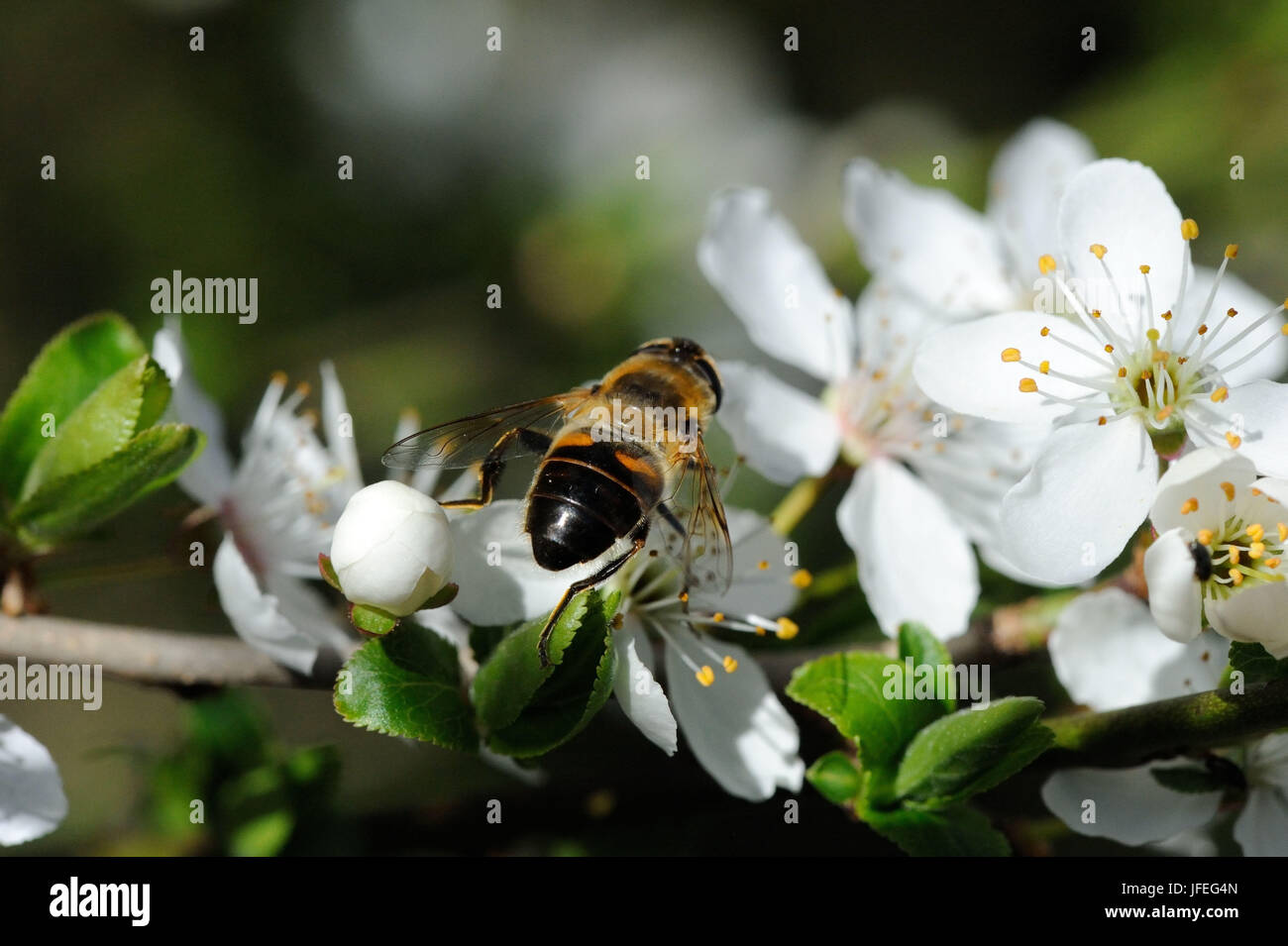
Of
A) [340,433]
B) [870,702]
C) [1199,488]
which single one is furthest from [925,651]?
[340,433]

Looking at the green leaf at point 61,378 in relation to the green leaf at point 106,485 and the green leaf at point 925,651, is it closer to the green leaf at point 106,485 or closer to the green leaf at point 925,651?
the green leaf at point 106,485

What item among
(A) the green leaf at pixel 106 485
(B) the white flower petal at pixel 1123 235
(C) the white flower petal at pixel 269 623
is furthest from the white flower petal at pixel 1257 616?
(A) the green leaf at pixel 106 485

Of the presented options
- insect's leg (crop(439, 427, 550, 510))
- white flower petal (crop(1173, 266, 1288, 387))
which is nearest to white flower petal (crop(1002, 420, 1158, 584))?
white flower petal (crop(1173, 266, 1288, 387))

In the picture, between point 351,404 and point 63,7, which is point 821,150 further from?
point 63,7

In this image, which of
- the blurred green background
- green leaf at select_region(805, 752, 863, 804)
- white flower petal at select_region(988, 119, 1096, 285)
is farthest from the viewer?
the blurred green background

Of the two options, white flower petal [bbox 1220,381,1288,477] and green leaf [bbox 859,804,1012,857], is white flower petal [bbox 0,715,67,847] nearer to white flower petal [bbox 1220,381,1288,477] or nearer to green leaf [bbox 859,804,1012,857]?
green leaf [bbox 859,804,1012,857]

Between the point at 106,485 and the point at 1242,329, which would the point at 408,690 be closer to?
the point at 106,485
